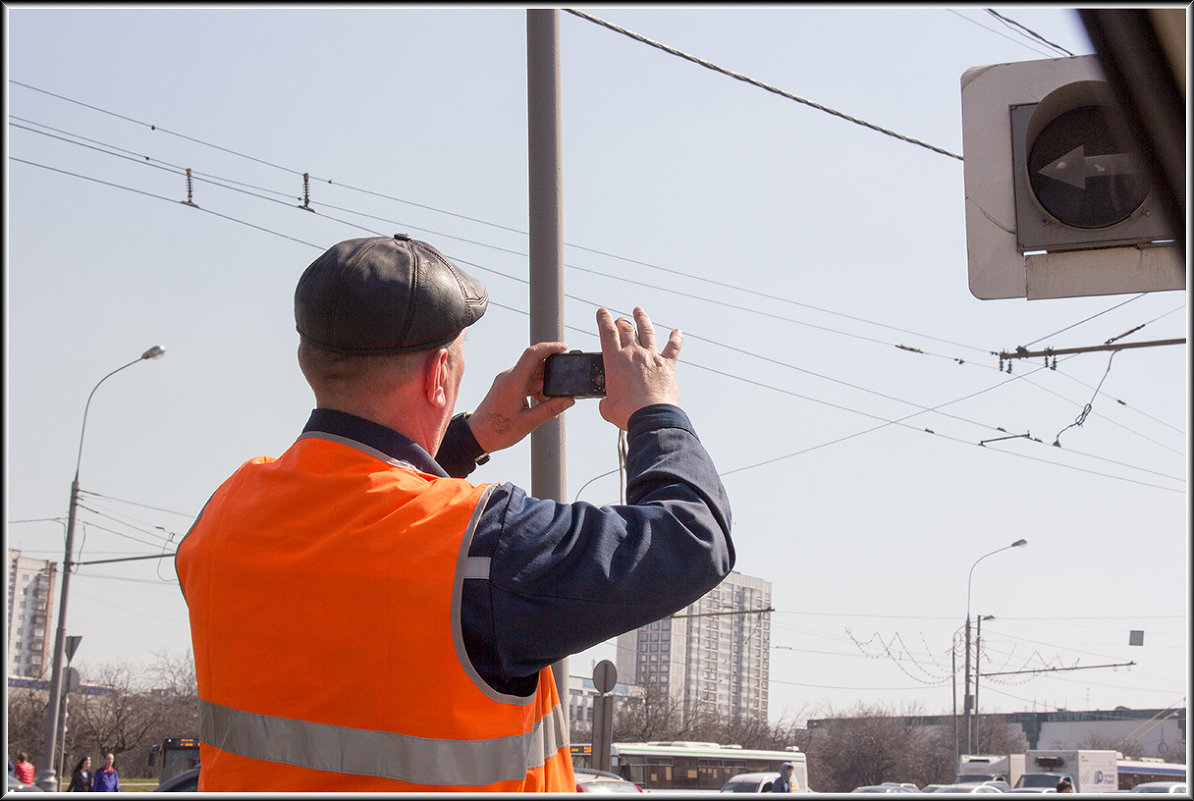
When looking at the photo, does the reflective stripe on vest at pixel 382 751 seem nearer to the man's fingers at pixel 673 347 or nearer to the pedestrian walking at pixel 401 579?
the pedestrian walking at pixel 401 579

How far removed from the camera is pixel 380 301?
1.85m

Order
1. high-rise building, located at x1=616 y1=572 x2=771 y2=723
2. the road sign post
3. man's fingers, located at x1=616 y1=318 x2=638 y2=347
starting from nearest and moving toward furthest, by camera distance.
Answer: man's fingers, located at x1=616 y1=318 x2=638 y2=347 → the road sign post → high-rise building, located at x1=616 y1=572 x2=771 y2=723

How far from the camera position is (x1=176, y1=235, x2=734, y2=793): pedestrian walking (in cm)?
160

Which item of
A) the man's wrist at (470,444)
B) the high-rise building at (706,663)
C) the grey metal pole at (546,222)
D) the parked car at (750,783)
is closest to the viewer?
the man's wrist at (470,444)

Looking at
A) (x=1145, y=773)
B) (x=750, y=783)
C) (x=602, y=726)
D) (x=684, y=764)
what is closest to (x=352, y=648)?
(x=602, y=726)

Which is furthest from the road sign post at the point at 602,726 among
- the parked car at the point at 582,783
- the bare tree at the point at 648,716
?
the bare tree at the point at 648,716

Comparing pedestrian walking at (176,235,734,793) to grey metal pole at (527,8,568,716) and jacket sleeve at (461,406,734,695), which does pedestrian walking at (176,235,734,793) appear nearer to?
jacket sleeve at (461,406,734,695)

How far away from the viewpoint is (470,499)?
1666 millimetres

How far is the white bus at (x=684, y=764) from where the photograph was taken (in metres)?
26.3

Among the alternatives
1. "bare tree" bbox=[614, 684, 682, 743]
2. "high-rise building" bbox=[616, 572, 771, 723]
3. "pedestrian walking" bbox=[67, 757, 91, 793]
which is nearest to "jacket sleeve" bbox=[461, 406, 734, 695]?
"pedestrian walking" bbox=[67, 757, 91, 793]

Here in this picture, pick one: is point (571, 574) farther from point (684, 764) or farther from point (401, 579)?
point (684, 764)

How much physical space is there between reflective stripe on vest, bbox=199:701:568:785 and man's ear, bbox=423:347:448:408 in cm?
54

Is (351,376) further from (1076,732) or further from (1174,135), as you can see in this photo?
(1076,732)

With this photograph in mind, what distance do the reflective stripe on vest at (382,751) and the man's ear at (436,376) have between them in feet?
1.78
